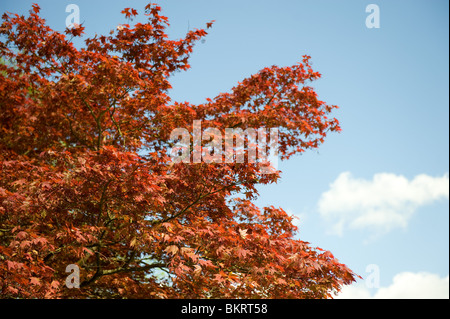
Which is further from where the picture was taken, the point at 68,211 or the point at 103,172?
the point at 68,211

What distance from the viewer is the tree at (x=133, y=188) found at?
5.12 m

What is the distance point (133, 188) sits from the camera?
523 centimetres

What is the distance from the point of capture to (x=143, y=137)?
9.18 metres

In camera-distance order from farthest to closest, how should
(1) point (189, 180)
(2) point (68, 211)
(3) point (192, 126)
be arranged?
(3) point (192, 126)
(1) point (189, 180)
(2) point (68, 211)

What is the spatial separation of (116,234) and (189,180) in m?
1.49

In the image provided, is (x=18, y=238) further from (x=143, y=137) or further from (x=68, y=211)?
(x=143, y=137)

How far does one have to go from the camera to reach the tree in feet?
16.8

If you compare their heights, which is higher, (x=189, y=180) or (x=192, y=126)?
(x=192, y=126)
